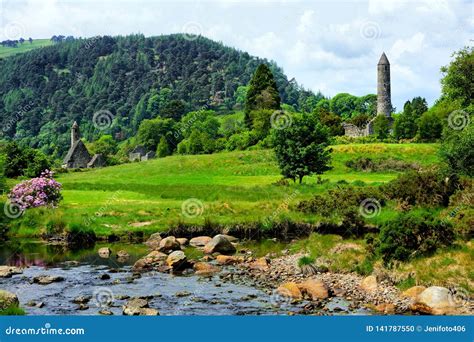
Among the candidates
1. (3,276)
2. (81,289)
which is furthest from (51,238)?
(81,289)

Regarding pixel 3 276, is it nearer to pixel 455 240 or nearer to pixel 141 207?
pixel 141 207

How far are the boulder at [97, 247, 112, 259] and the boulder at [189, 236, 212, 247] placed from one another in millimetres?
5645

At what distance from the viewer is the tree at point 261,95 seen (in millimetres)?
127812

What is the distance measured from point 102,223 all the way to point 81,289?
15.7 metres

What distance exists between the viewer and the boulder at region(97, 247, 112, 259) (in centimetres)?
3578

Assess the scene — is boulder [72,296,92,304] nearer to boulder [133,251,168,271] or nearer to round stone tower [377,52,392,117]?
boulder [133,251,168,271]

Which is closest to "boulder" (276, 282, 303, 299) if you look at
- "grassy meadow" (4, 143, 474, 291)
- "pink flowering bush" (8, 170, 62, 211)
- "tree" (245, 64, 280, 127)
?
"grassy meadow" (4, 143, 474, 291)

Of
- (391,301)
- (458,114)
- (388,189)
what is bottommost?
(391,301)

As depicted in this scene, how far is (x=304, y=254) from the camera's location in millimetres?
33531
